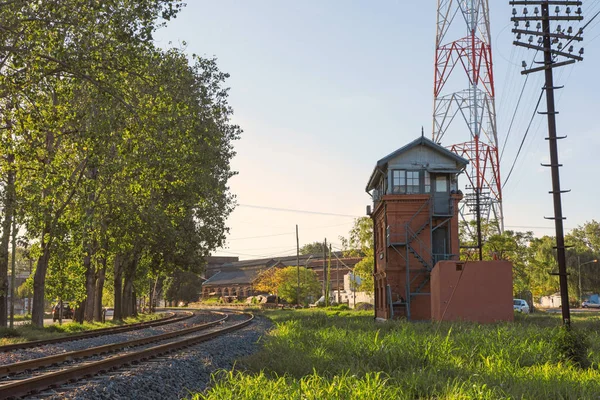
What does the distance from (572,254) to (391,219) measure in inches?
2367

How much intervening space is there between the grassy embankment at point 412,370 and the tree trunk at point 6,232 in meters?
12.8

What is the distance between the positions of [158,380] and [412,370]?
4.79 metres

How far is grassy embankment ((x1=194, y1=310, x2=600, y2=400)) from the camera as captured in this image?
9.16 meters

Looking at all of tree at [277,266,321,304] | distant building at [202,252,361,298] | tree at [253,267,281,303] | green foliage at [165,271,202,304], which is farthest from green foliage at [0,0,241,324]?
distant building at [202,252,361,298]

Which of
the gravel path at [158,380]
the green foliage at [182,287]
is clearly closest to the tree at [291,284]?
the green foliage at [182,287]

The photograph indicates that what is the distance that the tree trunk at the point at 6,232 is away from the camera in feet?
79.4

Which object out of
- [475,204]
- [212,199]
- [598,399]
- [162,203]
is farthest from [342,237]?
[598,399]

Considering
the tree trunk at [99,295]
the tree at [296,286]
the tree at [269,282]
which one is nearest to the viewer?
the tree trunk at [99,295]

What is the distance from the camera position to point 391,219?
38.7 meters

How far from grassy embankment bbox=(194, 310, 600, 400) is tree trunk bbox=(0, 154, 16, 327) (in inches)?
505

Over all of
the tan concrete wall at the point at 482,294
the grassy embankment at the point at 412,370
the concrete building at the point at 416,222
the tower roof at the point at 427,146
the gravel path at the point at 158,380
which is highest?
the tower roof at the point at 427,146

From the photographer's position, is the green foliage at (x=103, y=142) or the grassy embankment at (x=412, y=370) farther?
the green foliage at (x=103, y=142)

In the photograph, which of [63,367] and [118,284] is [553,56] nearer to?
[63,367]

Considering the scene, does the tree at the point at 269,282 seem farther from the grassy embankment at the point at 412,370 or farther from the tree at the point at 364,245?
the grassy embankment at the point at 412,370
